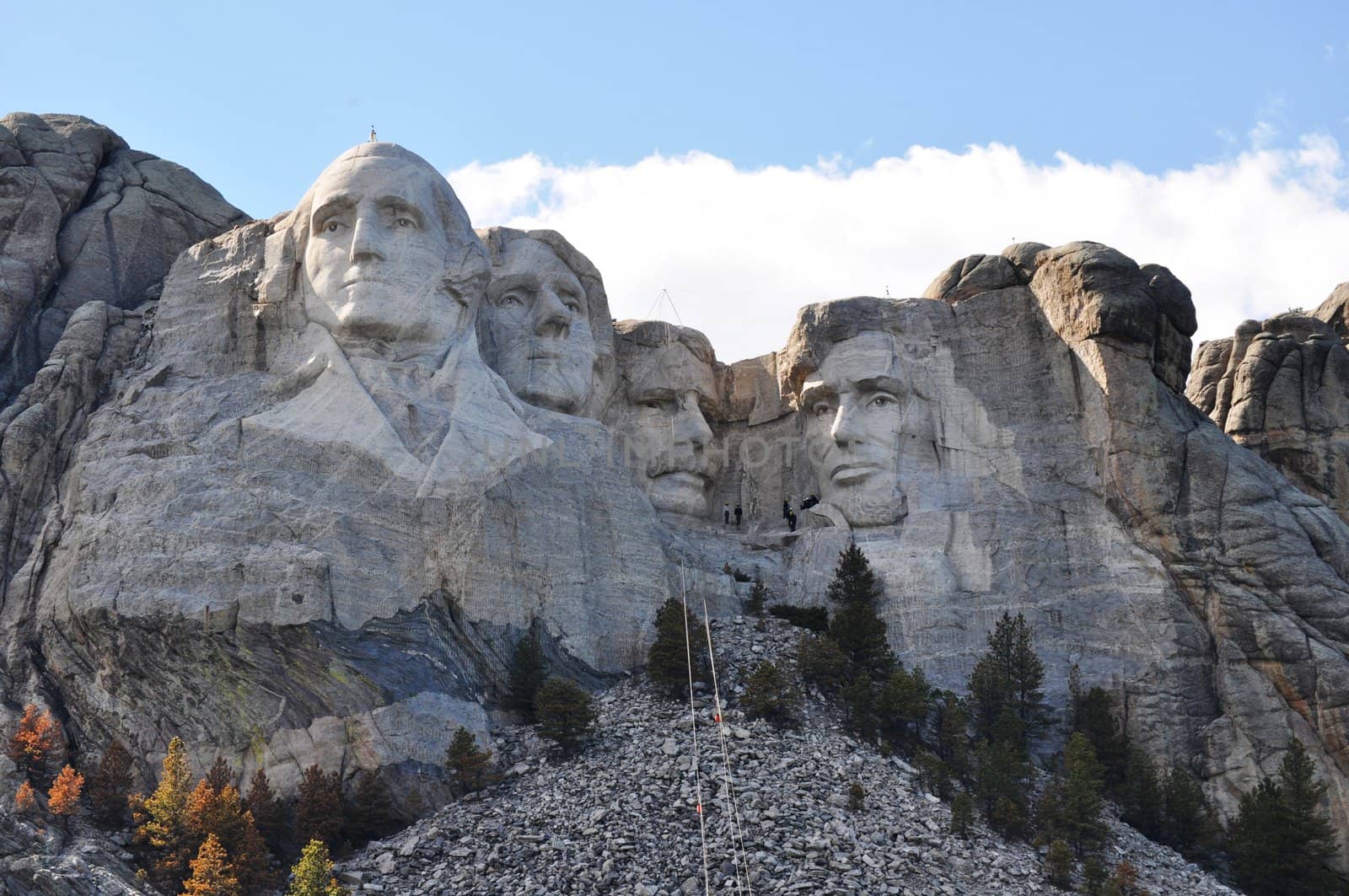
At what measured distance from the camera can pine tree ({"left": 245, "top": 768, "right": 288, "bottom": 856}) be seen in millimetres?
39250

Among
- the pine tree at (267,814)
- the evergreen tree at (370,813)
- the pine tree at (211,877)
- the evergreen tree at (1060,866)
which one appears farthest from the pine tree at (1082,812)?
the pine tree at (211,877)

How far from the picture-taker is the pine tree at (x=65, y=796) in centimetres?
3922

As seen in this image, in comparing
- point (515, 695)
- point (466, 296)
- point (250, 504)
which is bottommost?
point (515, 695)

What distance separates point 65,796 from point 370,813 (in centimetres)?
462

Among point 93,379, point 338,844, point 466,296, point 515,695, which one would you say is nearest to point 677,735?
point 515,695

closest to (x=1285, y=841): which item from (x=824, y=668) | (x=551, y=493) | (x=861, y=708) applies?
(x=861, y=708)

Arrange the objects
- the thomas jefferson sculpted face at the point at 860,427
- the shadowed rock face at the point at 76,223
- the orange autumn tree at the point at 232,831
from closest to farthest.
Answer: the orange autumn tree at the point at 232,831 < the shadowed rock face at the point at 76,223 < the thomas jefferson sculpted face at the point at 860,427

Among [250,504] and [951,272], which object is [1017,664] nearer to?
[951,272]

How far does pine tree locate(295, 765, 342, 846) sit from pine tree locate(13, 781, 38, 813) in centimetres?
397

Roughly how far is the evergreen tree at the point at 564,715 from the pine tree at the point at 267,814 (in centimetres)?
443

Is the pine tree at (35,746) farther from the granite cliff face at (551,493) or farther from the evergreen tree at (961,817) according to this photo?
the evergreen tree at (961,817)

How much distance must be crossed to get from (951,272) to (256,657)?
17.2 meters

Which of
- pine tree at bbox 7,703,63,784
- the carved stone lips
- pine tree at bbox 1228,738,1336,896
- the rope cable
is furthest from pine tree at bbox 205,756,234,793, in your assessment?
pine tree at bbox 1228,738,1336,896

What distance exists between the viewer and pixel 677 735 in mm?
41781
